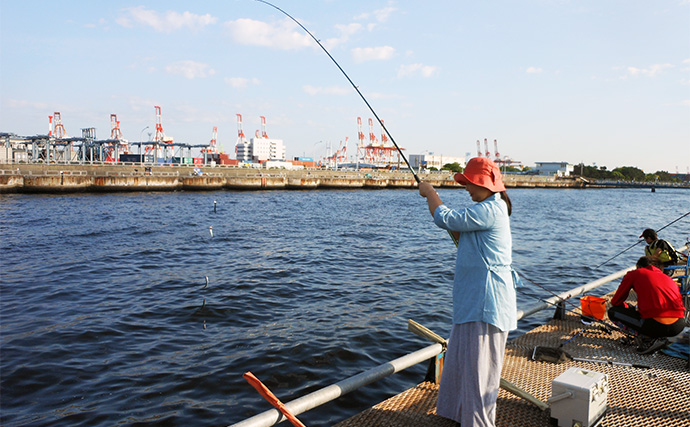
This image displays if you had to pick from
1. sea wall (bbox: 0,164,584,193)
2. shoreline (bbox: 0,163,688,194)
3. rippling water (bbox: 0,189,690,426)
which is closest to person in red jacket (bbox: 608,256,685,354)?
rippling water (bbox: 0,189,690,426)

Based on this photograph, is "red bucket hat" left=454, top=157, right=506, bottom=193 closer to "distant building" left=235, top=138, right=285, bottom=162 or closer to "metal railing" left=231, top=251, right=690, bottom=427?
"metal railing" left=231, top=251, right=690, bottom=427

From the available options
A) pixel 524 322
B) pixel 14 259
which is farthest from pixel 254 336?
pixel 14 259

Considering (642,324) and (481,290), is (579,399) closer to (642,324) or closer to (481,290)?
(481,290)

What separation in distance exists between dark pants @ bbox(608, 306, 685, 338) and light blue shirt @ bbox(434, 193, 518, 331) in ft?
10.1

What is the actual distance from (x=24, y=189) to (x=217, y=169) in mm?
26536

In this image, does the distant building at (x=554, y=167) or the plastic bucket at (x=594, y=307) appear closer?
the plastic bucket at (x=594, y=307)

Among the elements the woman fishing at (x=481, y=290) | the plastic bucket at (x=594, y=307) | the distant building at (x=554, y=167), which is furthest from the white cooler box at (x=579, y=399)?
the distant building at (x=554, y=167)

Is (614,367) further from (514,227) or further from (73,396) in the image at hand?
(514,227)

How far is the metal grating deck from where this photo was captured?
3607 mm

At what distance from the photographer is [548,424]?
3.55 meters

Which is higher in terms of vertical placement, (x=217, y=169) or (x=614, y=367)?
(x=217, y=169)

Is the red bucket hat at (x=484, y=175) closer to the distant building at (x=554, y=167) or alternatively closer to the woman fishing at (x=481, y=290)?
the woman fishing at (x=481, y=290)

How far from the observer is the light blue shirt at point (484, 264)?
2.85 metres

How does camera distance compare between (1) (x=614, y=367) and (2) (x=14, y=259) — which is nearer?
(1) (x=614, y=367)
